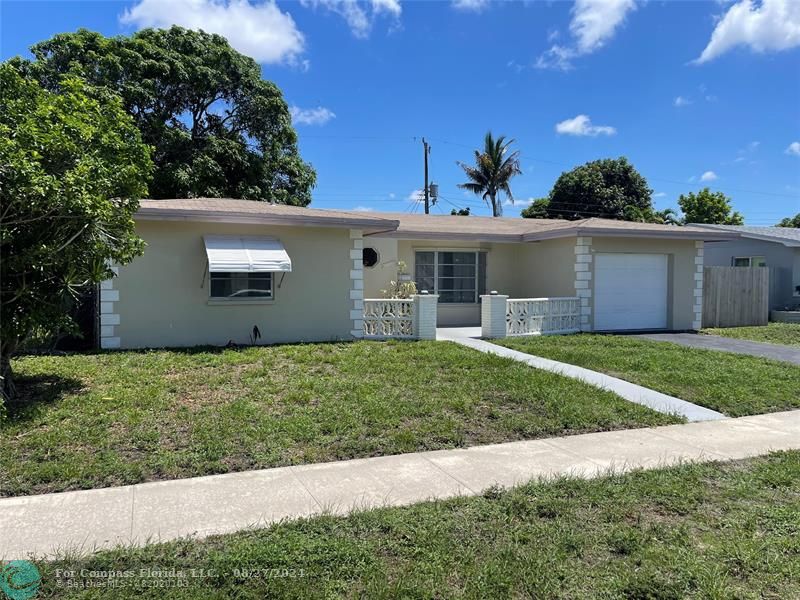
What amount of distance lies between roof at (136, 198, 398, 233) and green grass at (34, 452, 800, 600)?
834cm

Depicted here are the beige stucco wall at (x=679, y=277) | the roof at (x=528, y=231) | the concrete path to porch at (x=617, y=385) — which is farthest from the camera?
the beige stucco wall at (x=679, y=277)

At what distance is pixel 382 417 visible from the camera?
6570 mm

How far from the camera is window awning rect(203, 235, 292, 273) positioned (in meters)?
10.7

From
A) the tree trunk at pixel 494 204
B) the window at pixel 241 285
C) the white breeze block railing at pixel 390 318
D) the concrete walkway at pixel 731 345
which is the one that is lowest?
the concrete walkway at pixel 731 345

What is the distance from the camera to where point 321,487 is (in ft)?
15.6

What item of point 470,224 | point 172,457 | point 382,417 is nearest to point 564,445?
point 382,417

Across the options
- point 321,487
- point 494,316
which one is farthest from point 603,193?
point 321,487

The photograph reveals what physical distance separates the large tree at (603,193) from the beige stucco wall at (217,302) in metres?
30.1

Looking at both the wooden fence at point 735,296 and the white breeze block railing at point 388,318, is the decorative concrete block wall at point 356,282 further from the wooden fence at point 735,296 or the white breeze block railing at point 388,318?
the wooden fence at point 735,296

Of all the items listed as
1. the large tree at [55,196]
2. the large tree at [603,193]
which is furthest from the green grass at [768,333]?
the large tree at [603,193]

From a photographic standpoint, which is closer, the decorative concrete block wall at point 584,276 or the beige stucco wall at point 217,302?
the beige stucco wall at point 217,302

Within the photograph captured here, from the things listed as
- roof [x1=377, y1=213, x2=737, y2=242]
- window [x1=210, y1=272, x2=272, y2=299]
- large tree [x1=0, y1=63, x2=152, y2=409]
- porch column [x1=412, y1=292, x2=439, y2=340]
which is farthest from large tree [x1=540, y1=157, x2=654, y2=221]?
large tree [x1=0, y1=63, x2=152, y2=409]

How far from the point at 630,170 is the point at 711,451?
37.2 meters

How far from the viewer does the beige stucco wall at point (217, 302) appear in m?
11.2
